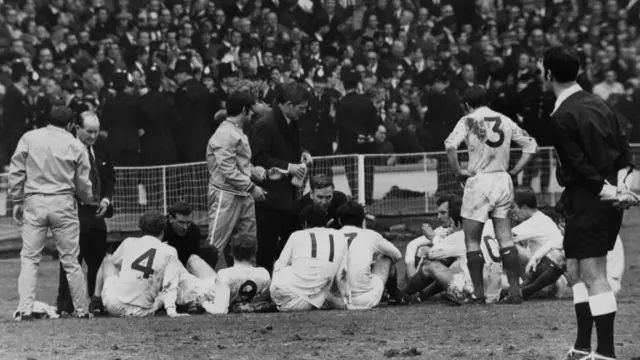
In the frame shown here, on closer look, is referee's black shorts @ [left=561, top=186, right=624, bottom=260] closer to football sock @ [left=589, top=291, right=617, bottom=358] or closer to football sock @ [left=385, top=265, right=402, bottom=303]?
football sock @ [left=589, top=291, right=617, bottom=358]

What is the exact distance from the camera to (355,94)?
23.1 metres

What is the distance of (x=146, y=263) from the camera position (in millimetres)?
12789

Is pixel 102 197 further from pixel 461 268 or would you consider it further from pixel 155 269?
pixel 461 268

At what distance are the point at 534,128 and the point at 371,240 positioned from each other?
951 centimetres

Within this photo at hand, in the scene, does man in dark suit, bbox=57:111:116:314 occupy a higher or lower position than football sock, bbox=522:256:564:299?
higher

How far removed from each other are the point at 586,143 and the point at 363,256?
4.37 m

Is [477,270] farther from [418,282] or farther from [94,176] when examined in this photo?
[94,176]

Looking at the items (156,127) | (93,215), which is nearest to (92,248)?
(93,215)

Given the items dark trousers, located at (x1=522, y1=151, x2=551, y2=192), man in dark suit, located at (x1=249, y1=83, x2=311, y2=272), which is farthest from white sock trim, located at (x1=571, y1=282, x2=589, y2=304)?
dark trousers, located at (x1=522, y1=151, x2=551, y2=192)

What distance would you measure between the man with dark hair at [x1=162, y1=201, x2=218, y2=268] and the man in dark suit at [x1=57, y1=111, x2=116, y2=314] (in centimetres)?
61

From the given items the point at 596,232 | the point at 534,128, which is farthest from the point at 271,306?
the point at 534,128

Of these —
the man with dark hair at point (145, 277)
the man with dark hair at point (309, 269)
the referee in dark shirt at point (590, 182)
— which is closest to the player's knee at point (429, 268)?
the man with dark hair at point (309, 269)

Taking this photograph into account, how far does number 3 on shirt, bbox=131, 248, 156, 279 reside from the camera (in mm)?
12781

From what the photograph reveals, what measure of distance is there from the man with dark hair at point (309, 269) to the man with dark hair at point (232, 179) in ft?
3.18
